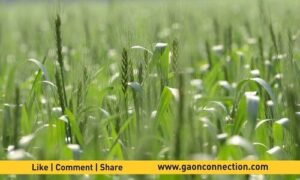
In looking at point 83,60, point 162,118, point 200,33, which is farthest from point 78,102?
point 200,33

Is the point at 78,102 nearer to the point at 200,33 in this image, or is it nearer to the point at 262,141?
the point at 262,141

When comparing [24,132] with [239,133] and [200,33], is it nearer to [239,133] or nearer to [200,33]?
[239,133]

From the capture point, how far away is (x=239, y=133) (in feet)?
8.98

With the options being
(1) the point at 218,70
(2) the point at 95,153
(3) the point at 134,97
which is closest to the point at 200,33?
(1) the point at 218,70

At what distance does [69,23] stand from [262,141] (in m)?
7.06

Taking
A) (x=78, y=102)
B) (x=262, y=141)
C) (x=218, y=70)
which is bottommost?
(x=262, y=141)

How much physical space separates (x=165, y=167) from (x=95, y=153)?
22 centimetres

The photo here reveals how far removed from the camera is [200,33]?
6.86m

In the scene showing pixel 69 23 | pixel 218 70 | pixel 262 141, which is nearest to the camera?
pixel 262 141

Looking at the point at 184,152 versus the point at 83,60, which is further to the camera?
the point at 83,60

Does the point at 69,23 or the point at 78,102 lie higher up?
the point at 69,23

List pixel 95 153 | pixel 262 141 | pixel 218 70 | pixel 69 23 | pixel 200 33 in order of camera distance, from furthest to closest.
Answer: pixel 69 23, pixel 200 33, pixel 218 70, pixel 262 141, pixel 95 153

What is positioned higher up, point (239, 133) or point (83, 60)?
point (83, 60)

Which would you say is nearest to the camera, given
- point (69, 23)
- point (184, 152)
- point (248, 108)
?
point (184, 152)
